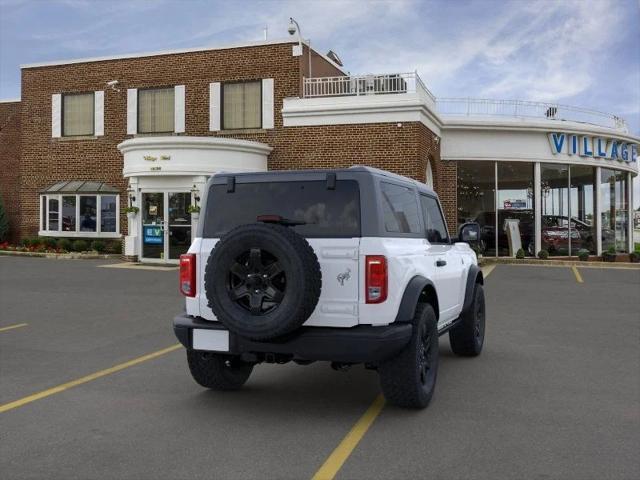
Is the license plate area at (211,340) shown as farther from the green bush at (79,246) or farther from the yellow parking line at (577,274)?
the green bush at (79,246)

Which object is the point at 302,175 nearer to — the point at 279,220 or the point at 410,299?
the point at 279,220

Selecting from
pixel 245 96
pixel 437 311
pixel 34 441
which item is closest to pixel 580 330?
pixel 437 311

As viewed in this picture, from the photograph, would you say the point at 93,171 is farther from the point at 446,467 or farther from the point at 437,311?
the point at 446,467

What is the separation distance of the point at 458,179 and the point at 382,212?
1939 centimetres

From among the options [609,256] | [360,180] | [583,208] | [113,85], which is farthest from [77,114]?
[360,180]

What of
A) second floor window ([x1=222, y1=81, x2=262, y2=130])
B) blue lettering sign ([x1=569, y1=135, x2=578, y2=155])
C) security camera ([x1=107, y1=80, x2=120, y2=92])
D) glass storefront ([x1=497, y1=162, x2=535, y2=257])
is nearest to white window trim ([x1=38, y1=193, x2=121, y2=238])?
security camera ([x1=107, y1=80, x2=120, y2=92])

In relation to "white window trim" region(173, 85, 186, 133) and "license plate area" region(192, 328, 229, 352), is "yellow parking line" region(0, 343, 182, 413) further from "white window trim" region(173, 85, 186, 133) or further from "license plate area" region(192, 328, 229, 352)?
"white window trim" region(173, 85, 186, 133)

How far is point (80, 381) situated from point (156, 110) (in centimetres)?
1913

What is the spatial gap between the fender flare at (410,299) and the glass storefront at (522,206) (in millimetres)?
18714

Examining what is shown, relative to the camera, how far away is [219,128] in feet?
75.3

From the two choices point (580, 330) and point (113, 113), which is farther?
point (113, 113)

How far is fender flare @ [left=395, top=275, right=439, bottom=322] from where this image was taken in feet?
16.0

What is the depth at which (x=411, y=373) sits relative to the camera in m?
4.97

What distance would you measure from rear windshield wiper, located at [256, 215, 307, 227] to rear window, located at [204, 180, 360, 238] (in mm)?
42
